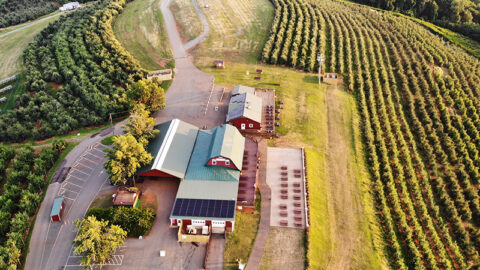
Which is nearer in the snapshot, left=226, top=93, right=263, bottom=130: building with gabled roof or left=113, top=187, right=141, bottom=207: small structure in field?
left=113, top=187, right=141, bottom=207: small structure in field

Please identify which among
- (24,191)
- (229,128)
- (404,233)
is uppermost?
(229,128)

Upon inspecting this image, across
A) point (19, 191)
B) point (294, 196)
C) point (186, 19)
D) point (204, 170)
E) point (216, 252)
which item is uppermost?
point (186, 19)

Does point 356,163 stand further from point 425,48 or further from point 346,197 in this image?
point 425,48

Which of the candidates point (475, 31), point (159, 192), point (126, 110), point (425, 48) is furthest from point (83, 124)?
point (475, 31)

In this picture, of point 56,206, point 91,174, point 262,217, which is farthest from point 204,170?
point 56,206

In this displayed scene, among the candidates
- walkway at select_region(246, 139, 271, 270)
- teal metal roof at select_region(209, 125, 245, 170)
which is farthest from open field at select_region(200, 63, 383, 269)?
teal metal roof at select_region(209, 125, 245, 170)

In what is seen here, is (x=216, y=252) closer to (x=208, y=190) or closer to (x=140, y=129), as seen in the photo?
(x=208, y=190)

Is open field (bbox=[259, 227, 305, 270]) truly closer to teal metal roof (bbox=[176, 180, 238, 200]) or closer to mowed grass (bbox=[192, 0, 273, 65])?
teal metal roof (bbox=[176, 180, 238, 200])
